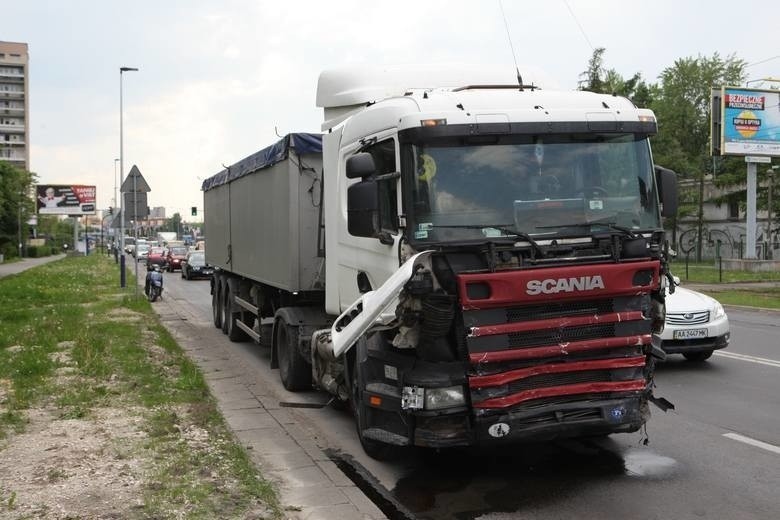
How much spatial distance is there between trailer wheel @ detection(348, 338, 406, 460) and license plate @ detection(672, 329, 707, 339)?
5.12 metres

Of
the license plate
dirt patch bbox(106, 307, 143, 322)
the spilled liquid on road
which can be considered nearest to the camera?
the spilled liquid on road

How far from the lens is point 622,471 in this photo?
6109mm

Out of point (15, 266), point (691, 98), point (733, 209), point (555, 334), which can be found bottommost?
point (15, 266)

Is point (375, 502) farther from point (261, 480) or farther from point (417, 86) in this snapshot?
point (417, 86)

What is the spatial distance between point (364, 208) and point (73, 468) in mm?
2932

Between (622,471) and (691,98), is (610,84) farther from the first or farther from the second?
(622,471)

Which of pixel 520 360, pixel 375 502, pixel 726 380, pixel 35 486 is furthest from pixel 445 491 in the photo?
pixel 726 380

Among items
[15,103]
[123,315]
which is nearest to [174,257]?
[123,315]

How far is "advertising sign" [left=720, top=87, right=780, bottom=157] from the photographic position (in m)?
34.4

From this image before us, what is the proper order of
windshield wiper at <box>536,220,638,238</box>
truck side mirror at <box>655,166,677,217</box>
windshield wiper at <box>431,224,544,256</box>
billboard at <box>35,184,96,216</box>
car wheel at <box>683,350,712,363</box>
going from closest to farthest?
windshield wiper at <box>431,224,544,256</box>, windshield wiper at <box>536,220,638,238</box>, truck side mirror at <box>655,166,677,217</box>, car wheel at <box>683,350,712,363</box>, billboard at <box>35,184,96,216</box>

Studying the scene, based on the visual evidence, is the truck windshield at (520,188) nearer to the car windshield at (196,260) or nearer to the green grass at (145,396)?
the green grass at (145,396)

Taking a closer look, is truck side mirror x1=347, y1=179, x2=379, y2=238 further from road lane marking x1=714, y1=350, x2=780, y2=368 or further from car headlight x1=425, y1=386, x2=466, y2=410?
road lane marking x1=714, y1=350, x2=780, y2=368

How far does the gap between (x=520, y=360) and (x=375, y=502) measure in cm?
147

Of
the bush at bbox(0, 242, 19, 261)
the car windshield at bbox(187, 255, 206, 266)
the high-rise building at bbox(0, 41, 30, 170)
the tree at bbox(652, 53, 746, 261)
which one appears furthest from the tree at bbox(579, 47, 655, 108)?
the high-rise building at bbox(0, 41, 30, 170)
